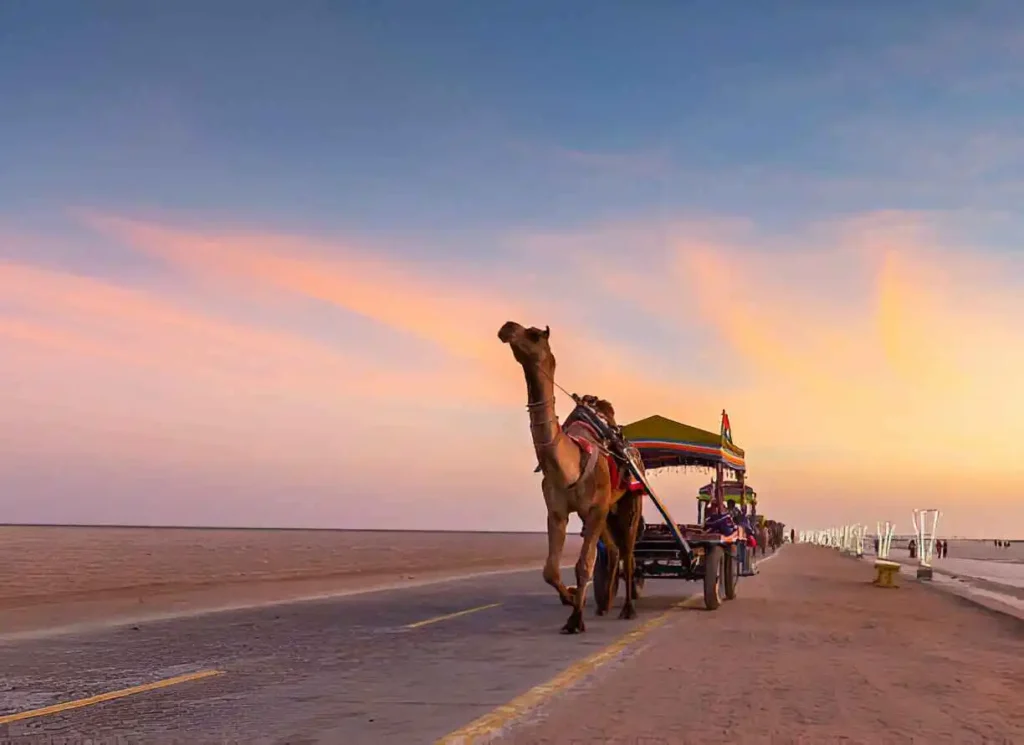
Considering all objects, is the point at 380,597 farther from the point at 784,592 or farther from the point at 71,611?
the point at 784,592

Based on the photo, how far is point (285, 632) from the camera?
1455 centimetres

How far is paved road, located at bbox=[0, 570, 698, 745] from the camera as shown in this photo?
303 inches

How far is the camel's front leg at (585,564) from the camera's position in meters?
14.6

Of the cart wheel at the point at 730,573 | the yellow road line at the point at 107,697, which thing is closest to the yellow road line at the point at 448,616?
the cart wheel at the point at 730,573

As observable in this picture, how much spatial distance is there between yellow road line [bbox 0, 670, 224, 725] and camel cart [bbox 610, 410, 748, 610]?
914 cm

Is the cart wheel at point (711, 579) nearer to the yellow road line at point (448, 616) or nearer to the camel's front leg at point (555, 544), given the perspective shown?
the yellow road line at point (448, 616)

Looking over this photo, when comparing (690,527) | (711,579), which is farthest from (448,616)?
(690,527)

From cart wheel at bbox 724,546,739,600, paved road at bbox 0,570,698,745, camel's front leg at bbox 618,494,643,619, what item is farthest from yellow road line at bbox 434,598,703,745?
cart wheel at bbox 724,546,739,600

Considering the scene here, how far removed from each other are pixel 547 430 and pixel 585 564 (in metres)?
2.10

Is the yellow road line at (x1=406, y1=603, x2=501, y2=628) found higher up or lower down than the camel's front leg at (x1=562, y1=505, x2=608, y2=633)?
lower down

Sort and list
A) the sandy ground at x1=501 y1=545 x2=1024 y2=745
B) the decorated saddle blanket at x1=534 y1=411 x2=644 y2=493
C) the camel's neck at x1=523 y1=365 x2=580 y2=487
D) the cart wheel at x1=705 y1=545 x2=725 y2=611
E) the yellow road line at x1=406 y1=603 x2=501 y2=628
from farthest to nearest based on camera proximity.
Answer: the cart wheel at x1=705 y1=545 x2=725 y2=611 → the yellow road line at x1=406 y1=603 x2=501 y2=628 → the decorated saddle blanket at x1=534 y1=411 x2=644 y2=493 → the camel's neck at x1=523 y1=365 x2=580 y2=487 → the sandy ground at x1=501 y1=545 x2=1024 y2=745

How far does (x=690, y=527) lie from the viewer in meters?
21.9

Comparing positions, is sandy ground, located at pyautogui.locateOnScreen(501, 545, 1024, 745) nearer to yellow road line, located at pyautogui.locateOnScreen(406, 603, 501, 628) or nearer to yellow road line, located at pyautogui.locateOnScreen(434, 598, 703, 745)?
yellow road line, located at pyautogui.locateOnScreen(434, 598, 703, 745)

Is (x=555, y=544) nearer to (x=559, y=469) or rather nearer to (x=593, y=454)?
(x=559, y=469)
